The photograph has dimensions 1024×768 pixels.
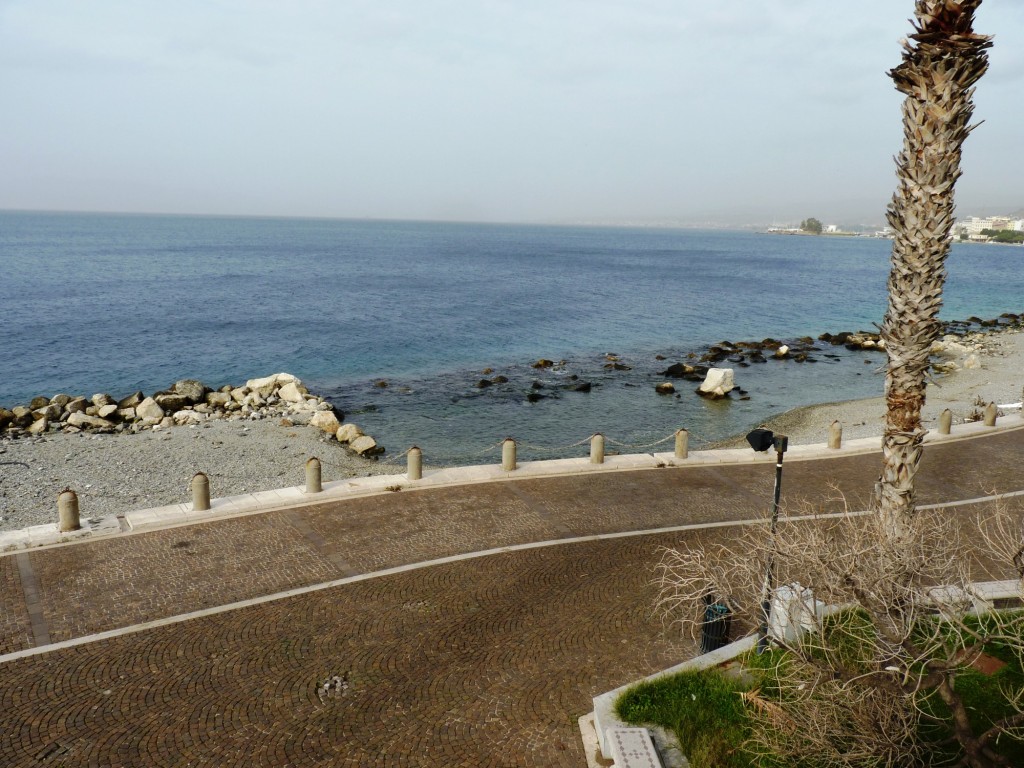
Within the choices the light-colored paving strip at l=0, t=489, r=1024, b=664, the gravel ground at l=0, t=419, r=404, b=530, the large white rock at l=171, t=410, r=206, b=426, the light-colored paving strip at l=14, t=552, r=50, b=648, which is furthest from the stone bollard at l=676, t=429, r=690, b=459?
the large white rock at l=171, t=410, r=206, b=426

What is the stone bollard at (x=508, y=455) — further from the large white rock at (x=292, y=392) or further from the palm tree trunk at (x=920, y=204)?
the large white rock at (x=292, y=392)

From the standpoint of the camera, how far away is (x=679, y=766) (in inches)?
288

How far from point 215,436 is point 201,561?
50.6 ft

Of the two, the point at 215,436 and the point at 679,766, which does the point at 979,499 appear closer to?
the point at 679,766

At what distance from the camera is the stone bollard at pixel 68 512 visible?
13547 millimetres

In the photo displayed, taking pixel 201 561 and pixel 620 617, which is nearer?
pixel 620 617

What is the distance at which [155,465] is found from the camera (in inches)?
928

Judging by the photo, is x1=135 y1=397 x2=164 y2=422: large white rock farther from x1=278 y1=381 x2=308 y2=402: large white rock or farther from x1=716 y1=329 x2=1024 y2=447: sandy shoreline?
x1=716 y1=329 x2=1024 y2=447: sandy shoreline

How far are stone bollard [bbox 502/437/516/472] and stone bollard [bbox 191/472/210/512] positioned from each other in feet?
21.0

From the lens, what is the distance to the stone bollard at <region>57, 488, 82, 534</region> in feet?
44.4

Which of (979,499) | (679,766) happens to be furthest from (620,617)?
(979,499)

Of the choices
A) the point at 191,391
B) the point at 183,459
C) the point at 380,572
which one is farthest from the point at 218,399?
the point at 380,572

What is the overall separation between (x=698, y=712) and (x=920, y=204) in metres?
6.68

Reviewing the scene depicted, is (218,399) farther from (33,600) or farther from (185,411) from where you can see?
(33,600)
